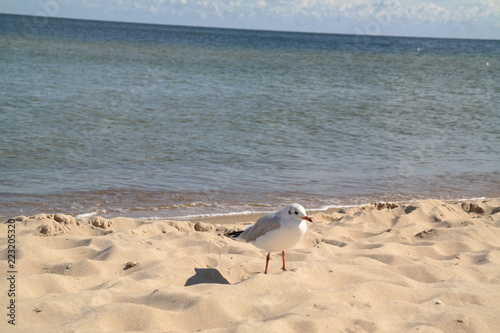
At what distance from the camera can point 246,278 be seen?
5.19 m

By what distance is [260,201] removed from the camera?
370 inches

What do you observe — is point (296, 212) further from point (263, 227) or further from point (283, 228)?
point (263, 227)

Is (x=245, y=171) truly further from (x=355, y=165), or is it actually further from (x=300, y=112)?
(x=300, y=112)

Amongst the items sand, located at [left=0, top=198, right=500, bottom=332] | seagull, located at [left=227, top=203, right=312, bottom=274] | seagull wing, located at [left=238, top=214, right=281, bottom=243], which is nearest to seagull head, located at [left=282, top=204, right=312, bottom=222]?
seagull, located at [left=227, top=203, right=312, bottom=274]

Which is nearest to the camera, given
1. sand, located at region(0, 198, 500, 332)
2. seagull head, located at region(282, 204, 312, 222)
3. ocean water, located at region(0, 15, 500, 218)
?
sand, located at region(0, 198, 500, 332)

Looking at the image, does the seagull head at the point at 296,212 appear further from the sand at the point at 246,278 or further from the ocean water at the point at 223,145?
the ocean water at the point at 223,145

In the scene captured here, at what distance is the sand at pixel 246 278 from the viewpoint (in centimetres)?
409

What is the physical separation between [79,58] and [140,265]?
30.3 m

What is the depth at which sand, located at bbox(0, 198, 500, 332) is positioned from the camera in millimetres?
4086

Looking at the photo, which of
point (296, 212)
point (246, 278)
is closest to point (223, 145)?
point (246, 278)

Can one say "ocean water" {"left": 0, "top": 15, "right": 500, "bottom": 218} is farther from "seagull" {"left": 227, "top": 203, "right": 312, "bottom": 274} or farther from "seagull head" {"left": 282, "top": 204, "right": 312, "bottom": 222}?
"seagull head" {"left": 282, "top": 204, "right": 312, "bottom": 222}

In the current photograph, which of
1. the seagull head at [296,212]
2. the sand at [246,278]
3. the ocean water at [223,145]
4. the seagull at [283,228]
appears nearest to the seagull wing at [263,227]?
the seagull at [283,228]

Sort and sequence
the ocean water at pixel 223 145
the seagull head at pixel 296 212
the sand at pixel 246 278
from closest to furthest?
the sand at pixel 246 278
the seagull head at pixel 296 212
the ocean water at pixel 223 145

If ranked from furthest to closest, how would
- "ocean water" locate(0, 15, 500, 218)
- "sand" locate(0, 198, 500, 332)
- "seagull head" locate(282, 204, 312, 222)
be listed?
"ocean water" locate(0, 15, 500, 218) → "seagull head" locate(282, 204, 312, 222) → "sand" locate(0, 198, 500, 332)
